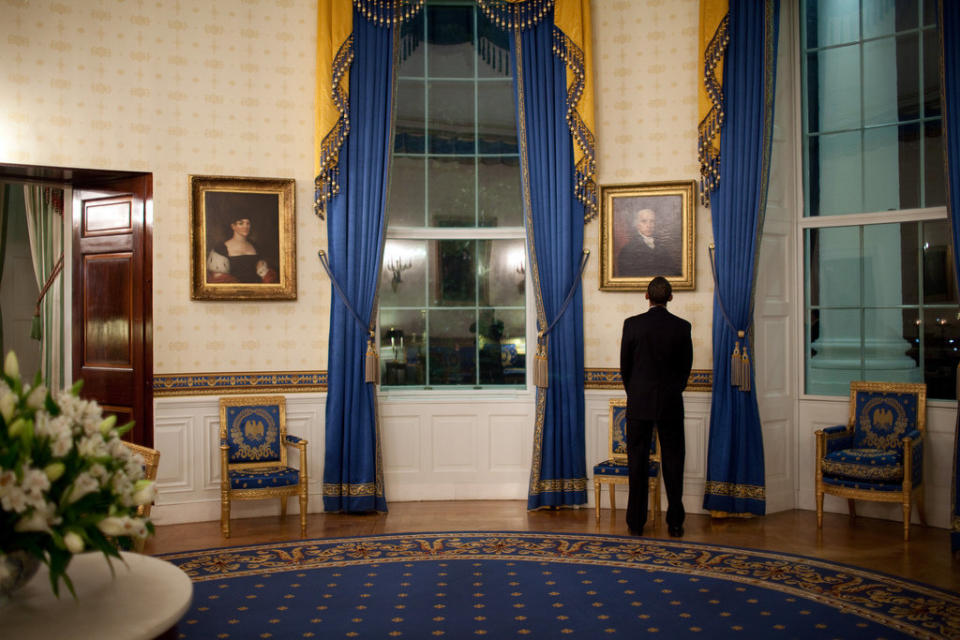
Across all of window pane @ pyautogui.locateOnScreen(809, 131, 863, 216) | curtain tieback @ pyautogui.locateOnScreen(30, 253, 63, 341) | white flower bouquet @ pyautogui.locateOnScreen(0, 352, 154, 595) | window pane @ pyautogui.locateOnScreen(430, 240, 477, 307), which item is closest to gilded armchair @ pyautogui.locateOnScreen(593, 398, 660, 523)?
window pane @ pyautogui.locateOnScreen(430, 240, 477, 307)

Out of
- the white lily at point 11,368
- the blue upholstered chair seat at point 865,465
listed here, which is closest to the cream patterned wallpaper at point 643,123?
the blue upholstered chair seat at point 865,465

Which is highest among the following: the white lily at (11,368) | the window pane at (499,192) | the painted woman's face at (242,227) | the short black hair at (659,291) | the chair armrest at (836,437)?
the window pane at (499,192)

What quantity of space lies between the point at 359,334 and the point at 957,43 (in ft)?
14.8

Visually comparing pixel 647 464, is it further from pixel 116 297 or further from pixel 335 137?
pixel 116 297

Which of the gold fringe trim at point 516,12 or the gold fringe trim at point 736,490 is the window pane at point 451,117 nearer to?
the gold fringe trim at point 516,12

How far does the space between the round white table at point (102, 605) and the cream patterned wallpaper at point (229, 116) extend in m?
3.93

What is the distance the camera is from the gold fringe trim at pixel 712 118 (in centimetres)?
625

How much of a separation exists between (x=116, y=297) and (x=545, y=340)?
324 cm

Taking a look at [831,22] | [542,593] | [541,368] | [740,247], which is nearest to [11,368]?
[542,593]

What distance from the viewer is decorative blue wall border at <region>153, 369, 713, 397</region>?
6234mm

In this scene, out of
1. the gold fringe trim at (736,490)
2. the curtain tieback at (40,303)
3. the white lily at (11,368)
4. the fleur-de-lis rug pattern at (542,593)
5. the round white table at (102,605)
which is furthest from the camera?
the curtain tieback at (40,303)

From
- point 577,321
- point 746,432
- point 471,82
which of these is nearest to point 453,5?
point 471,82

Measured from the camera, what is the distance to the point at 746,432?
619 centimetres

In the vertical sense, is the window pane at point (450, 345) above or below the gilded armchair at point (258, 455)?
above
